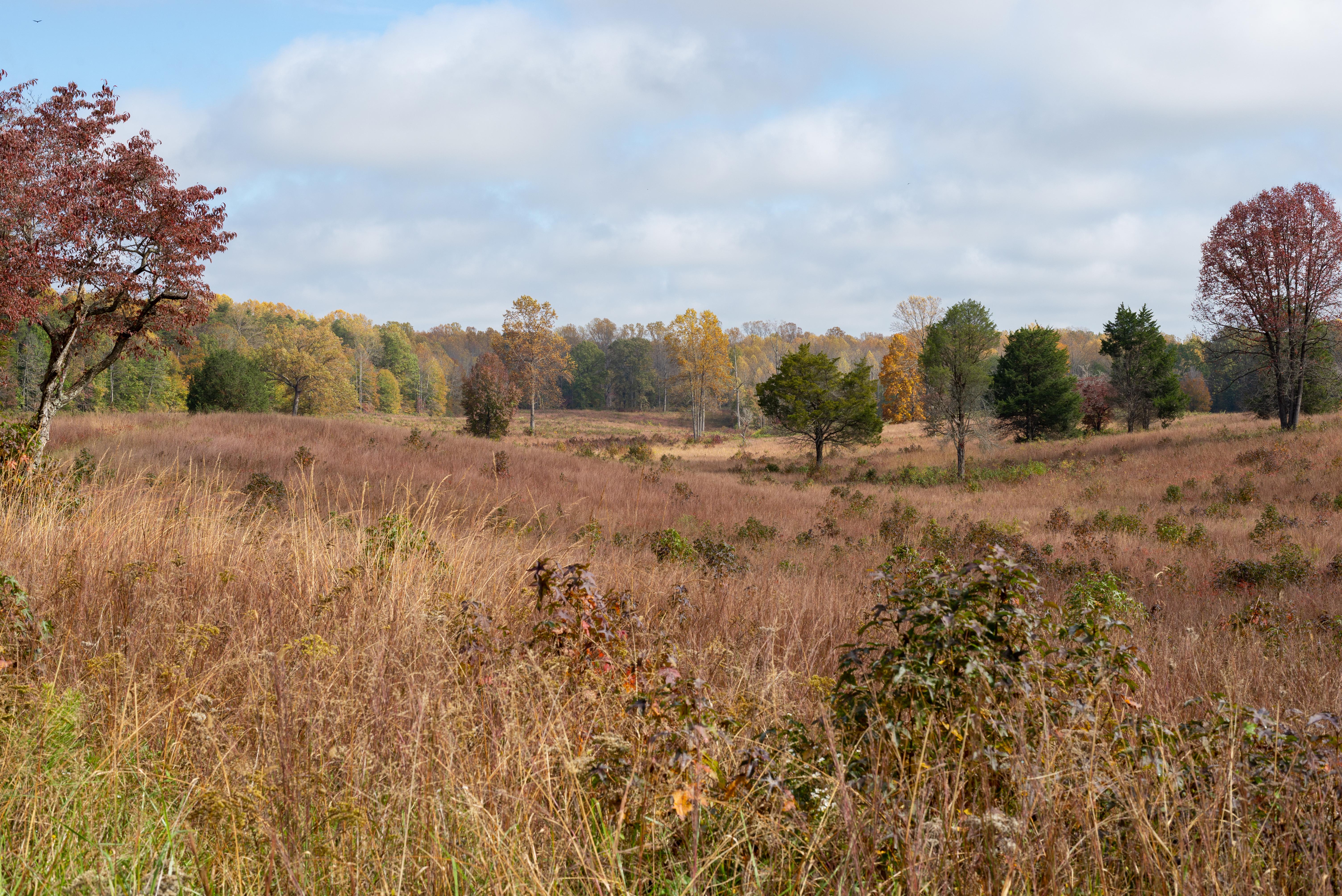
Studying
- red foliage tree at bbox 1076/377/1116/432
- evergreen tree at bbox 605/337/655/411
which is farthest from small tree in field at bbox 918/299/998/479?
evergreen tree at bbox 605/337/655/411

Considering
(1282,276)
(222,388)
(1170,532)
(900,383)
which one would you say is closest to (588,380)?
(900,383)

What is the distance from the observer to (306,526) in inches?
230

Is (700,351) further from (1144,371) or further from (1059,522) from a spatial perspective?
(1059,522)

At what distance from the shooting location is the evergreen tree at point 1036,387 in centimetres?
4019

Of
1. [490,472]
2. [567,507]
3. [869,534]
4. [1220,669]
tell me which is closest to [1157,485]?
[869,534]

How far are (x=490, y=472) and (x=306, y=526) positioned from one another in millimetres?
11888

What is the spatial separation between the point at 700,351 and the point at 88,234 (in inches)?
2077

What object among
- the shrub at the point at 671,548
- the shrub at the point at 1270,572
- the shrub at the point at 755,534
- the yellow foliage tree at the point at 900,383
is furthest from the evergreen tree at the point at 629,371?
the shrub at the point at 1270,572

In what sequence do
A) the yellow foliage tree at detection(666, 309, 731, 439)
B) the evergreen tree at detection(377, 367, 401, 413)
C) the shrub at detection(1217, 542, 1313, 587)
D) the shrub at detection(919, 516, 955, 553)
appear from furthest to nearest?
the evergreen tree at detection(377, 367, 401, 413), the yellow foliage tree at detection(666, 309, 731, 439), the shrub at detection(919, 516, 955, 553), the shrub at detection(1217, 542, 1313, 587)

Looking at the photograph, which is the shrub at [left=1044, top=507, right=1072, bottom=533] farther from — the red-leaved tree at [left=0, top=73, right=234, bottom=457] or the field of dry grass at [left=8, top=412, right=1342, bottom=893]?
the red-leaved tree at [left=0, top=73, right=234, bottom=457]

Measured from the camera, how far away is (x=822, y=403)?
35812 millimetres

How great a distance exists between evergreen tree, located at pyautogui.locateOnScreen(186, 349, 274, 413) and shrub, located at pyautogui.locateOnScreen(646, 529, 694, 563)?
98.0 feet

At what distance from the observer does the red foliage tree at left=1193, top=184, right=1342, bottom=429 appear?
1054 inches

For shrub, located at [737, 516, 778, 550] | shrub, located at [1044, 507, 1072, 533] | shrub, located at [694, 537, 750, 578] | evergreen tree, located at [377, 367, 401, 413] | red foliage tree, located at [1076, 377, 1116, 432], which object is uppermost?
evergreen tree, located at [377, 367, 401, 413]
